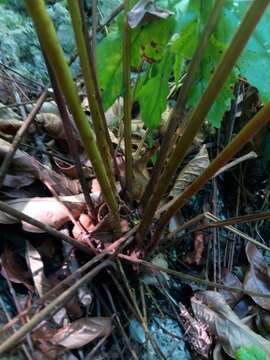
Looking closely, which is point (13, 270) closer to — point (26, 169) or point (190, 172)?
point (26, 169)

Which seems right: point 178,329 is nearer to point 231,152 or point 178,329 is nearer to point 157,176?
point 157,176

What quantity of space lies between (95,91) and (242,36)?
0.26m

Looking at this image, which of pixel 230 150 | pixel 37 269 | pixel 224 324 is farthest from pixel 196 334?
pixel 230 150

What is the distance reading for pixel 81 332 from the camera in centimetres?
70

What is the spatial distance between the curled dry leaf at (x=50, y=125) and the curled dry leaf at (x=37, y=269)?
1.08 ft

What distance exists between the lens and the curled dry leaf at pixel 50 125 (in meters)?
0.99

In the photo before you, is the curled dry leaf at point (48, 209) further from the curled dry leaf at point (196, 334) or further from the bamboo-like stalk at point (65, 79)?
the curled dry leaf at point (196, 334)

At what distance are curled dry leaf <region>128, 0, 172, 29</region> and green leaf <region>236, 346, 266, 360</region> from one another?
1.89 feet

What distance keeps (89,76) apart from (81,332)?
1.34 feet

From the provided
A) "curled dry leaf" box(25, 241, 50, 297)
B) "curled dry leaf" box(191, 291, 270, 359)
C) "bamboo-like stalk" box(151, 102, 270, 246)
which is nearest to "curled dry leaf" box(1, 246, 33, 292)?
"curled dry leaf" box(25, 241, 50, 297)

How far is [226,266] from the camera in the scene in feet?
3.50

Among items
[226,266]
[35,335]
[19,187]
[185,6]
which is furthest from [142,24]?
[226,266]

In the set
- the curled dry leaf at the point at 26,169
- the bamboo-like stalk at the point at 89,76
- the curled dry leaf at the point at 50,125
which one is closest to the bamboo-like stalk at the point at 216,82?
the bamboo-like stalk at the point at 89,76

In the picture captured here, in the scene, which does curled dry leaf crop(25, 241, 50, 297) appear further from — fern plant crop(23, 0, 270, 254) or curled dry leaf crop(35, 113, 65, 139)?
curled dry leaf crop(35, 113, 65, 139)
